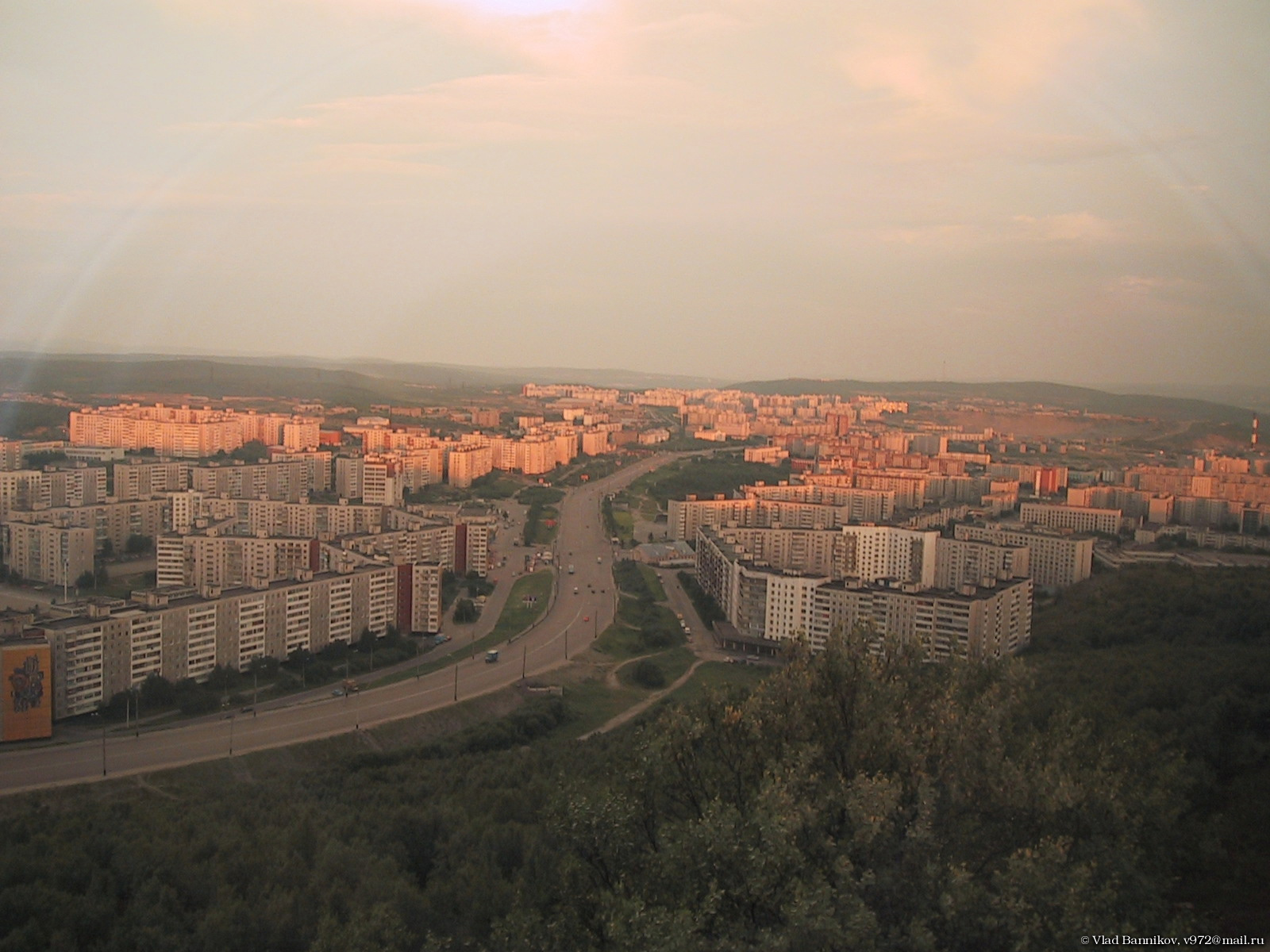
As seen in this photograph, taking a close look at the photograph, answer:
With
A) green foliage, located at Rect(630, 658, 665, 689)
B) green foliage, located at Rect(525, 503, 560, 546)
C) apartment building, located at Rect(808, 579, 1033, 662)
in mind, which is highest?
apartment building, located at Rect(808, 579, 1033, 662)

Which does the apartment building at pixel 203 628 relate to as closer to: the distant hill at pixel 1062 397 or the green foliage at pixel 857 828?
the green foliage at pixel 857 828

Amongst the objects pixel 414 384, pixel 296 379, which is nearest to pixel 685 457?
pixel 414 384

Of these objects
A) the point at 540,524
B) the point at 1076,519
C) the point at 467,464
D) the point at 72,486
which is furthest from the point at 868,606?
the point at 467,464

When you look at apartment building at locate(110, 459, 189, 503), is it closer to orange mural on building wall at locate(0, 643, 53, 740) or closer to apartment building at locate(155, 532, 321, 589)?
apartment building at locate(155, 532, 321, 589)

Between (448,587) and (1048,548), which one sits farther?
(448,587)

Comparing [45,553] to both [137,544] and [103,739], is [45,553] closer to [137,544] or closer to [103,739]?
[137,544]

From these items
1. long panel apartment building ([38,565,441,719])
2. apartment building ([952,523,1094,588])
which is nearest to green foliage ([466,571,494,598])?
long panel apartment building ([38,565,441,719])
